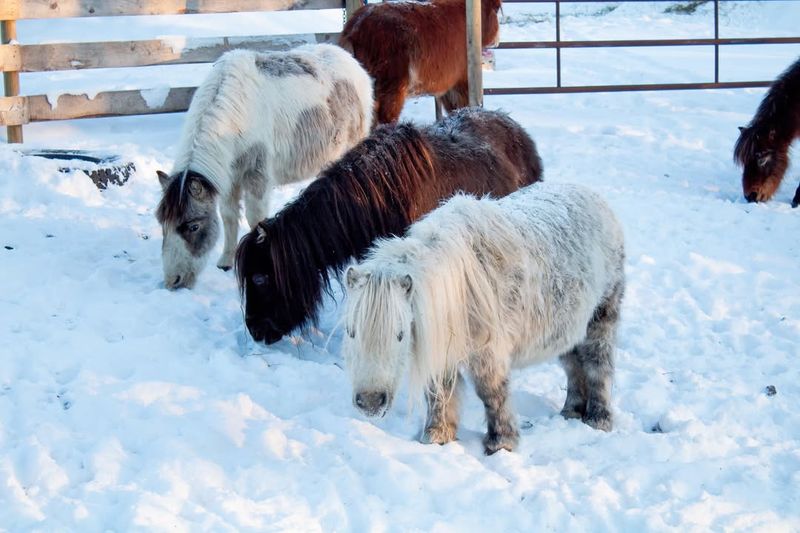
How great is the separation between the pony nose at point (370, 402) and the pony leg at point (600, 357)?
1504mm

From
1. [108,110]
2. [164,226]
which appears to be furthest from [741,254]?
[108,110]

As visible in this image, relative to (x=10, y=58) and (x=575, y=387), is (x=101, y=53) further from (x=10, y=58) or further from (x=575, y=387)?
(x=575, y=387)

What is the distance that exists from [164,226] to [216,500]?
9.14 ft

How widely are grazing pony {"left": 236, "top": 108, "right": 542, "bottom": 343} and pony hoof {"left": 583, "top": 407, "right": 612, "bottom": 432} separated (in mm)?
1495

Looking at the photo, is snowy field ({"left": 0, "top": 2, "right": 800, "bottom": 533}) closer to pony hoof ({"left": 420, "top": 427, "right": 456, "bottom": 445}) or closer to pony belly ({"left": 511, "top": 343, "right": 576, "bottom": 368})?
pony hoof ({"left": 420, "top": 427, "right": 456, "bottom": 445})

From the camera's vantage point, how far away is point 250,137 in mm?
6410

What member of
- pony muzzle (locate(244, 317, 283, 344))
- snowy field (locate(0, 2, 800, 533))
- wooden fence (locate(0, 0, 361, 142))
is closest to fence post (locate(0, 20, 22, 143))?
wooden fence (locate(0, 0, 361, 142))

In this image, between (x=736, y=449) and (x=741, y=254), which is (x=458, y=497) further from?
(x=741, y=254)

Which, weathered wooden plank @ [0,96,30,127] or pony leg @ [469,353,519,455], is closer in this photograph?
pony leg @ [469,353,519,455]

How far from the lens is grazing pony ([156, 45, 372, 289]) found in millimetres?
6016

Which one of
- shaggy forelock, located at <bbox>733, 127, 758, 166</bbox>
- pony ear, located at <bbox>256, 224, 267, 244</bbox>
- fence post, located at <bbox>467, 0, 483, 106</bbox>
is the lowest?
shaggy forelock, located at <bbox>733, 127, 758, 166</bbox>

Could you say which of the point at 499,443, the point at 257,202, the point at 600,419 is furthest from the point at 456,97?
the point at 499,443

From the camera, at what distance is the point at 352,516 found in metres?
3.62

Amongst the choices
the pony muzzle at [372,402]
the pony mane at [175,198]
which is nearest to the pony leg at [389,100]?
the pony mane at [175,198]
